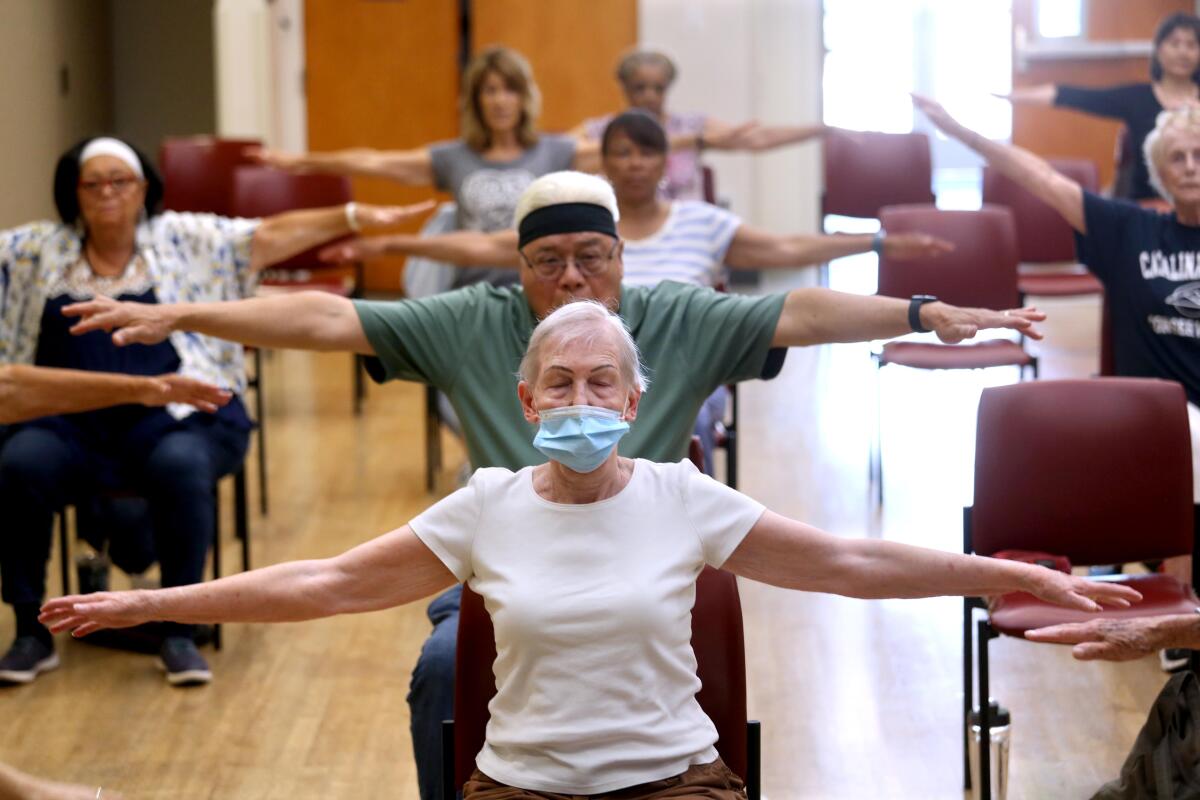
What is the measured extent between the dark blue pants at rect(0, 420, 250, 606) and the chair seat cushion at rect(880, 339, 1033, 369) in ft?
7.80

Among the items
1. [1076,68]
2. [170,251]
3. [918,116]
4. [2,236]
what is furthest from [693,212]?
[918,116]

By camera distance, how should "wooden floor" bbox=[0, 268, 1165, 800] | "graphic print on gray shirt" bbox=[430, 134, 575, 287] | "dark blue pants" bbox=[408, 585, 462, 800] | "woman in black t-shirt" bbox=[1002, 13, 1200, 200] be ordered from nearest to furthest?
"dark blue pants" bbox=[408, 585, 462, 800] < "wooden floor" bbox=[0, 268, 1165, 800] < "graphic print on gray shirt" bbox=[430, 134, 575, 287] < "woman in black t-shirt" bbox=[1002, 13, 1200, 200]

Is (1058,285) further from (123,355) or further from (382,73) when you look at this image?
(382,73)

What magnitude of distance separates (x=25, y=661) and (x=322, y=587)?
217cm

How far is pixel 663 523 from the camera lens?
7.71ft

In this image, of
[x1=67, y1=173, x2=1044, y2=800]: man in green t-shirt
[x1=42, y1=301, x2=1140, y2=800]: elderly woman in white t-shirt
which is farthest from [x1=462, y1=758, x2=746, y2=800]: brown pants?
[x1=67, y1=173, x2=1044, y2=800]: man in green t-shirt

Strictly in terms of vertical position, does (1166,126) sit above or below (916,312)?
above

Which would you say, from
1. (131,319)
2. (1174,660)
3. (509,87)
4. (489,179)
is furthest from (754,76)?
(131,319)

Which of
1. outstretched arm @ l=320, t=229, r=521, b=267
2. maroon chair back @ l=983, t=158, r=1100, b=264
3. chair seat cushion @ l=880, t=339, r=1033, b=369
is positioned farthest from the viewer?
maroon chair back @ l=983, t=158, r=1100, b=264

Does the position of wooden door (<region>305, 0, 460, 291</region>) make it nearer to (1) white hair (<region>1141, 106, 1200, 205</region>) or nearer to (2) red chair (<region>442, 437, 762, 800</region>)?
(1) white hair (<region>1141, 106, 1200, 205</region>)

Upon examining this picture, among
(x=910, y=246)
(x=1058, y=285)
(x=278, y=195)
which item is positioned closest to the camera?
(x=910, y=246)

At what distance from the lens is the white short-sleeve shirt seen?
2.28 meters

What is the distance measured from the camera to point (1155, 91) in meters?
6.45

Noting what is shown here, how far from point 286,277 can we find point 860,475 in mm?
2916
